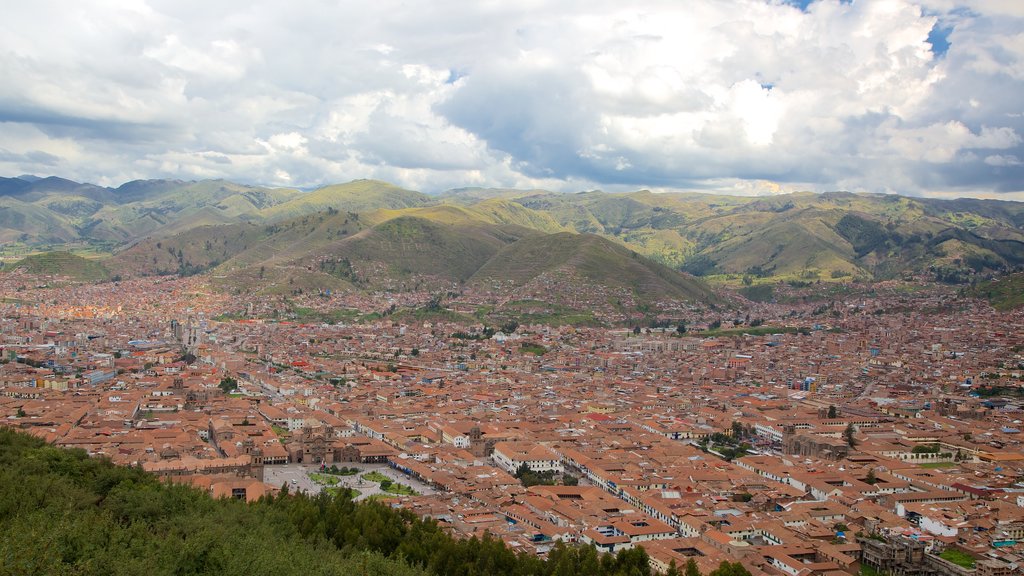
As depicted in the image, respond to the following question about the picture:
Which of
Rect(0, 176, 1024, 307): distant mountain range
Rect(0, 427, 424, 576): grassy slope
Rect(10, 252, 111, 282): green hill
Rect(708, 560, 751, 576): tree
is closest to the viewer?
Rect(0, 427, 424, 576): grassy slope

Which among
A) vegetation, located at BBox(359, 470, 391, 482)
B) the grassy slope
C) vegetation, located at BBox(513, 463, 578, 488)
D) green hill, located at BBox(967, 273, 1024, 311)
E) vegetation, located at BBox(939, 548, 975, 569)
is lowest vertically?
vegetation, located at BBox(359, 470, 391, 482)

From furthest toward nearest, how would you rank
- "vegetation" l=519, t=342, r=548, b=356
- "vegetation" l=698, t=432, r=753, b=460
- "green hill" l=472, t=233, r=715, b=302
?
"green hill" l=472, t=233, r=715, b=302, "vegetation" l=519, t=342, r=548, b=356, "vegetation" l=698, t=432, r=753, b=460

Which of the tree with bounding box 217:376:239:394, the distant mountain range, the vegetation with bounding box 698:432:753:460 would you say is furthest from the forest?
the distant mountain range

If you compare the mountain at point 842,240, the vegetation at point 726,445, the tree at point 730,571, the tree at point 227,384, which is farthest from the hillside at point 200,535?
the mountain at point 842,240

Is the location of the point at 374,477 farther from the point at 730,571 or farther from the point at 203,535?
the point at 730,571

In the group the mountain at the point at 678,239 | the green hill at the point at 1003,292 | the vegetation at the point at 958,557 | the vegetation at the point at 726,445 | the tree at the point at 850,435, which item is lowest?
the vegetation at the point at 726,445

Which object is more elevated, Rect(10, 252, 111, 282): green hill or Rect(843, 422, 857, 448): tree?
Rect(10, 252, 111, 282): green hill

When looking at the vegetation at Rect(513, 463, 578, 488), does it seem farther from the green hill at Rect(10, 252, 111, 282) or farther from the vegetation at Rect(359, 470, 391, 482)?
the green hill at Rect(10, 252, 111, 282)

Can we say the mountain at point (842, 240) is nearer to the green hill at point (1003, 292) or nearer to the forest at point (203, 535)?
the green hill at point (1003, 292)
